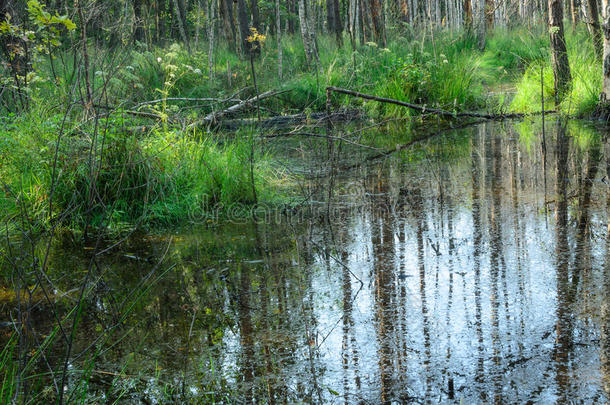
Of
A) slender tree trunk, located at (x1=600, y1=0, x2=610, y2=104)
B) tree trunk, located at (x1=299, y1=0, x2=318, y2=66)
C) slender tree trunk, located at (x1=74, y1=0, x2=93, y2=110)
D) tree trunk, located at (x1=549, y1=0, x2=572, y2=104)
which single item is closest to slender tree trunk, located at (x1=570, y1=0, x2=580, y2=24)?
tree trunk, located at (x1=299, y1=0, x2=318, y2=66)

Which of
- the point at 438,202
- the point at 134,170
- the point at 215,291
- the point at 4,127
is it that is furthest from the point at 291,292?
the point at 4,127

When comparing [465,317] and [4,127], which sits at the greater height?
[4,127]

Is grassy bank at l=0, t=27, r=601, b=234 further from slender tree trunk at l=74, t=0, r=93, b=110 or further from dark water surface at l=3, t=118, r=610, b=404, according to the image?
dark water surface at l=3, t=118, r=610, b=404

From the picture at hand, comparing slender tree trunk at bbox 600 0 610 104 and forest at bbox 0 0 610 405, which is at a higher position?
slender tree trunk at bbox 600 0 610 104

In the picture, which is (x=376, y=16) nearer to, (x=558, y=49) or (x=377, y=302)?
(x=558, y=49)

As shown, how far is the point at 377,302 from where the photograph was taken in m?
2.73

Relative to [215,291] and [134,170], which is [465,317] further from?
[134,170]

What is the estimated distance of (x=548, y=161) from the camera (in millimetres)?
5426

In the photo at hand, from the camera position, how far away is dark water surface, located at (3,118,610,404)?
2.05 m

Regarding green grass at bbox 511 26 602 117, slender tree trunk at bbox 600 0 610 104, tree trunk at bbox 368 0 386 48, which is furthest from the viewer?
tree trunk at bbox 368 0 386 48

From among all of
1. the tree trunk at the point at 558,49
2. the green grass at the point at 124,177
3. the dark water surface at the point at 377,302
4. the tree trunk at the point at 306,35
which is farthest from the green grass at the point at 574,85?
the green grass at the point at 124,177

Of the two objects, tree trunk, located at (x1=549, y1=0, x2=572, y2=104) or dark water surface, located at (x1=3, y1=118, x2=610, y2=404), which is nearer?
dark water surface, located at (x1=3, y1=118, x2=610, y2=404)

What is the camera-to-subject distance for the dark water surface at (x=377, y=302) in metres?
2.05

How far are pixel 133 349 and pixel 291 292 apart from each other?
828 millimetres
